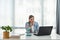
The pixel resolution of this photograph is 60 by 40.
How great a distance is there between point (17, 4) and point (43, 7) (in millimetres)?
975

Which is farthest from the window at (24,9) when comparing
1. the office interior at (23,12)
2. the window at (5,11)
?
the window at (5,11)

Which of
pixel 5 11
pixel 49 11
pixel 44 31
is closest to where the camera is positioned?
pixel 44 31

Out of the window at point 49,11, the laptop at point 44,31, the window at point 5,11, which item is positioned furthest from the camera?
the window at point 49,11

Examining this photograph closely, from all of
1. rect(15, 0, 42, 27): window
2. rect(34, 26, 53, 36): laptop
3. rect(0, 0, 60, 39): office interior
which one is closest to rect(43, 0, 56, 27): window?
rect(0, 0, 60, 39): office interior

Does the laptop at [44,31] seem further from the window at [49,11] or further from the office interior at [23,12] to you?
the window at [49,11]

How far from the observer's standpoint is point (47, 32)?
8.42 feet

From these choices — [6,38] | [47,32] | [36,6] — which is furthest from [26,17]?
[6,38]

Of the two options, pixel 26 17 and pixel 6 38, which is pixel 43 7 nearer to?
pixel 26 17

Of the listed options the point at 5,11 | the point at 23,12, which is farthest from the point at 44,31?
the point at 5,11

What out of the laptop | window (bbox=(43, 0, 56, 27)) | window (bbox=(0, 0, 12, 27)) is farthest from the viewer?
window (bbox=(43, 0, 56, 27))

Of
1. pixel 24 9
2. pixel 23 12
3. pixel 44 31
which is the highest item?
pixel 24 9

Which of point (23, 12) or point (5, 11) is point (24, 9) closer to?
point (23, 12)

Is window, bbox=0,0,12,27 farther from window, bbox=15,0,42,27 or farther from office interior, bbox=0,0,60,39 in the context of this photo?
window, bbox=15,0,42,27

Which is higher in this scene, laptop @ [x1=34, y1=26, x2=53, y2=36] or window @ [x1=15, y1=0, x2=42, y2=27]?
window @ [x1=15, y1=0, x2=42, y2=27]
